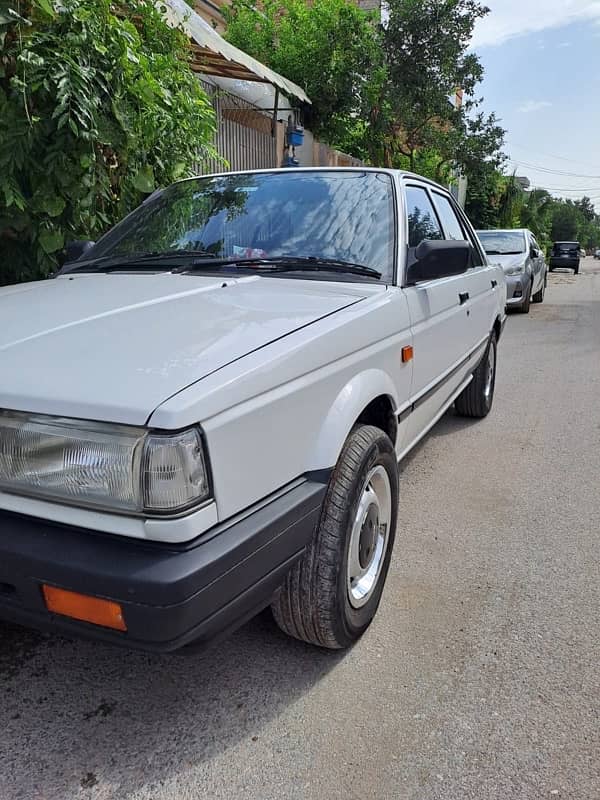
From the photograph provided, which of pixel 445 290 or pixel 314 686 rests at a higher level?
pixel 445 290

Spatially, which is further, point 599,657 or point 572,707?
point 599,657

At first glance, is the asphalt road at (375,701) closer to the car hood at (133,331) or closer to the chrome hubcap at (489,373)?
the car hood at (133,331)

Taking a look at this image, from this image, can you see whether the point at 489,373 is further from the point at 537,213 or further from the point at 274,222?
the point at 537,213

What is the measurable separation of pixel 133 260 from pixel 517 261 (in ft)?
32.7

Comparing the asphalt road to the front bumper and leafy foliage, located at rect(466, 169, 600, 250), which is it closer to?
the front bumper

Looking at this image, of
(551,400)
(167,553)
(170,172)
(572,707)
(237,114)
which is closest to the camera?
(167,553)

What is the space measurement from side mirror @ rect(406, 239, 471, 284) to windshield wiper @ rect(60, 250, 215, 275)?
90 centimetres

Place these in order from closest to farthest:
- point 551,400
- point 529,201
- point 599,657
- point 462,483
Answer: point 599,657, point 462,483, point 551,400, point 529,201

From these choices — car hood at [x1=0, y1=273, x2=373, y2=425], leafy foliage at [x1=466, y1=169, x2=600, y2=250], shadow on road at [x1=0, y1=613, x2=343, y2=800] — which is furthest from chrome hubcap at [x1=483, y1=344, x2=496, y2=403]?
leafy foliage at [x1=466, y1=169, x2=600, y2=250]

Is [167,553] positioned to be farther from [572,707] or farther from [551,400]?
[551,400]

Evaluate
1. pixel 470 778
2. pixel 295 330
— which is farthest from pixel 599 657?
pixel 295 330

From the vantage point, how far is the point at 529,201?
108 feet

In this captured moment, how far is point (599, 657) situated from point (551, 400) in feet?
12.8

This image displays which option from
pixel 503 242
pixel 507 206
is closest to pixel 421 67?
pixel 503 242
